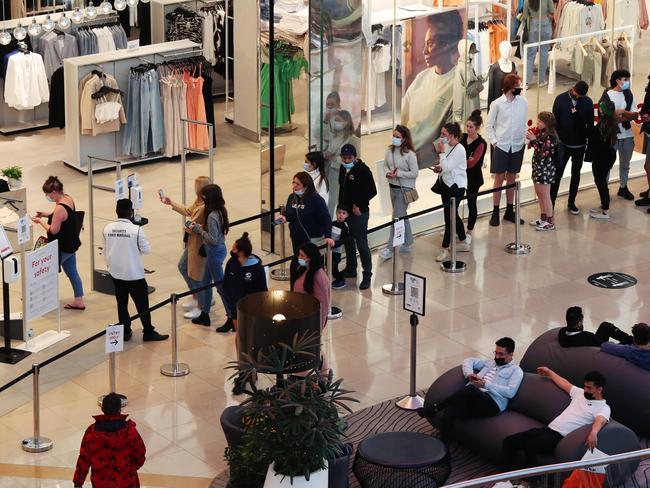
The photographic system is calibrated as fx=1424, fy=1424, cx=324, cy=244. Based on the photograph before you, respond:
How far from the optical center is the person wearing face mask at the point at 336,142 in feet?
45.6

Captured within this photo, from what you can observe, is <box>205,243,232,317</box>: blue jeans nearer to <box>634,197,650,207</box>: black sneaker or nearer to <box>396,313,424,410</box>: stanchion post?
<box>396,313,424,410</box>: stanchion post

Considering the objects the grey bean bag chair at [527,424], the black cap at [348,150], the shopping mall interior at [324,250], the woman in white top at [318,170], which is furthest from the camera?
the black cap at [348,150]

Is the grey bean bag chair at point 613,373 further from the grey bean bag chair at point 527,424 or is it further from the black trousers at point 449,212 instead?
the black trousers at point 449,212

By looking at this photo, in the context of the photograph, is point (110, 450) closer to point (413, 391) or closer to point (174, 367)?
point (174, 367)

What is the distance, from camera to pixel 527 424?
9.96m

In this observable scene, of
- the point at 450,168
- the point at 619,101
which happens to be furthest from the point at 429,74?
the point at 619,101

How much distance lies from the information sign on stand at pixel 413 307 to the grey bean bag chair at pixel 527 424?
0.43 metres

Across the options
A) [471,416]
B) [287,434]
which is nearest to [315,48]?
[471,416]

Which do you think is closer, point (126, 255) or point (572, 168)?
point (126, 255)

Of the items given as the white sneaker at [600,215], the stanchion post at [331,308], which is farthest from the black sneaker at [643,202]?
the stanchion post at [331,308]

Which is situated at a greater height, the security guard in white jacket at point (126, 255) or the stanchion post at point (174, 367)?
the security guard in white jacket at point (126, 255)

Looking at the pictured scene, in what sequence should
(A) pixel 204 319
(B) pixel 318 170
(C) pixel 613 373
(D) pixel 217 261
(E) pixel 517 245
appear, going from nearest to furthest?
(C) pixel 613 373 → (D) pixel 217 261 → (A) pixel 204 319 → (B) pixel 318 170 → (E) pixel 517 245

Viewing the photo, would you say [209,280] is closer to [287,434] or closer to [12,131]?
[287,434]

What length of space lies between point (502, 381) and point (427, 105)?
532 centimetres
